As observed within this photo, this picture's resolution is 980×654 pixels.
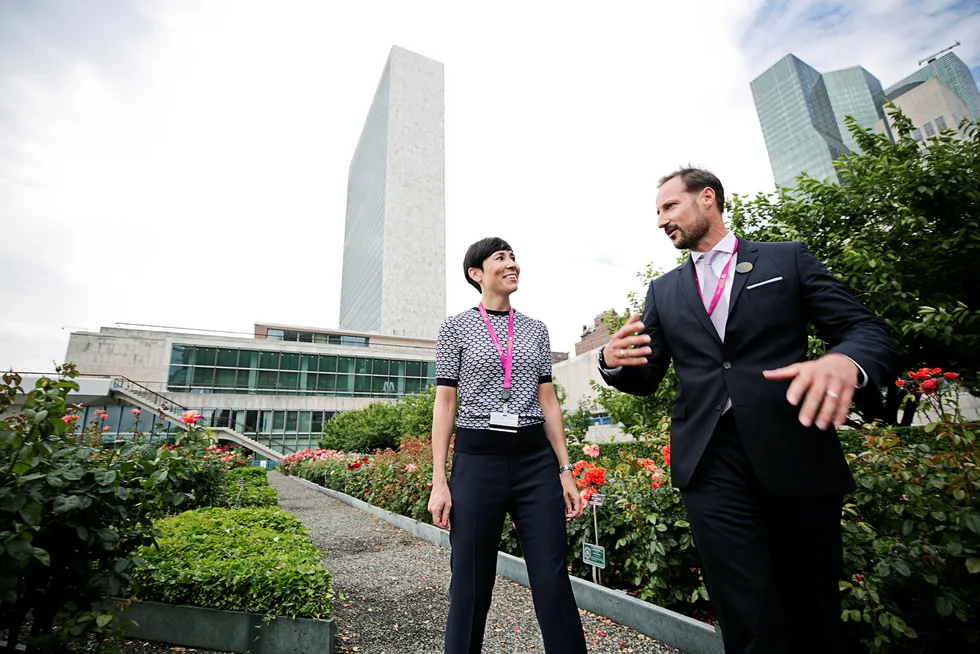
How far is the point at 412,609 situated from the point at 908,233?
10.3 meters

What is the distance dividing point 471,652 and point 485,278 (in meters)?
1.70

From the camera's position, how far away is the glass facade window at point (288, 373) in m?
34.1

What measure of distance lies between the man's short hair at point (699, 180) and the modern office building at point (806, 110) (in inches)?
3338

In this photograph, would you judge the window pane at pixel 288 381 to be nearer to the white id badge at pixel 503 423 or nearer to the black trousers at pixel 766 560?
the white id badge at pixel 503 423

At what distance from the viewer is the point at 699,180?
1.88 metres

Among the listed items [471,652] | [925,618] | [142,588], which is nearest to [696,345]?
[471,652]

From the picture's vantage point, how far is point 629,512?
134 inches

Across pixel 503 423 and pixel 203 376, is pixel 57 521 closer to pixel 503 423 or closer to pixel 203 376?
pixel 503 423

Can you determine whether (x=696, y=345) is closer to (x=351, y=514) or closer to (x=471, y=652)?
(x=471, y=652)

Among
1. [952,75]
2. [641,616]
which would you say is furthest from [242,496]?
[952,75]

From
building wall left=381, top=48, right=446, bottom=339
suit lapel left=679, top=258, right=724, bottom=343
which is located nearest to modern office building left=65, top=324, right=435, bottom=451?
suit lapel left=679, top=258, right=724, bottom=343

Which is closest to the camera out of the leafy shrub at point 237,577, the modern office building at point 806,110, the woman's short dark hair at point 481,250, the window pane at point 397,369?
the woman's short dark hair at point 481,250

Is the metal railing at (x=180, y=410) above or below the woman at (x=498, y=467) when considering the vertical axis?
above

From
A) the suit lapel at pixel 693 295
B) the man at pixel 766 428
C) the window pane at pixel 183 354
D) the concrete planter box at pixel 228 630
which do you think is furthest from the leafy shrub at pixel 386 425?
the man at pixel 766 428
